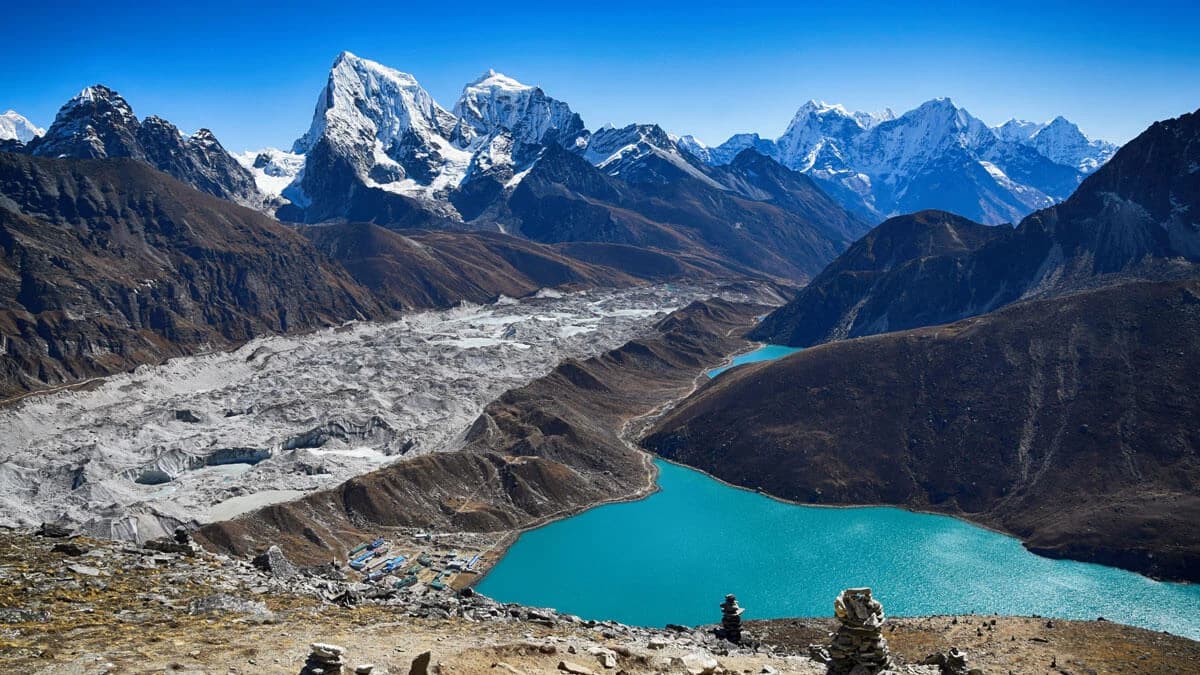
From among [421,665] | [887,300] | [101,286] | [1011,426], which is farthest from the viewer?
[887,300]

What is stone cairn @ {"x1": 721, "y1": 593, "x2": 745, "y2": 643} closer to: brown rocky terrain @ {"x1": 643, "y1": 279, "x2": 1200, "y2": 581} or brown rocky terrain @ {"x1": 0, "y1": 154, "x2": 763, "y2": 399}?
brown rocky terrain @ {"x1": 643, "y1": 279, "x2": 1200, "y2": 581}

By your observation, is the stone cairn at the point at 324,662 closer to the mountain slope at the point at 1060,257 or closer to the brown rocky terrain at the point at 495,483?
the brown rocky terrain at the point at 495,483

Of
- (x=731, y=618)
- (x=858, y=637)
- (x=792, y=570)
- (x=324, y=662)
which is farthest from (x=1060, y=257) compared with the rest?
(x=324, y=662)

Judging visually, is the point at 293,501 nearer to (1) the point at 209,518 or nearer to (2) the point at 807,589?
(1) the point at 209,518

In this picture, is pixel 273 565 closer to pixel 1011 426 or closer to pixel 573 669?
pixel 573 669

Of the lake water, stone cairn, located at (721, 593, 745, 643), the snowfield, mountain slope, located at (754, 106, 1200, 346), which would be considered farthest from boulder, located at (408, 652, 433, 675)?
the lake water

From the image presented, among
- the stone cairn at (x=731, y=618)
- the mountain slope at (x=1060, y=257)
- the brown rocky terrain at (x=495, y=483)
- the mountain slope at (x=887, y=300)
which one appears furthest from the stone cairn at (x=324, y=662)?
the mountain slope at (x=887, y=300)
